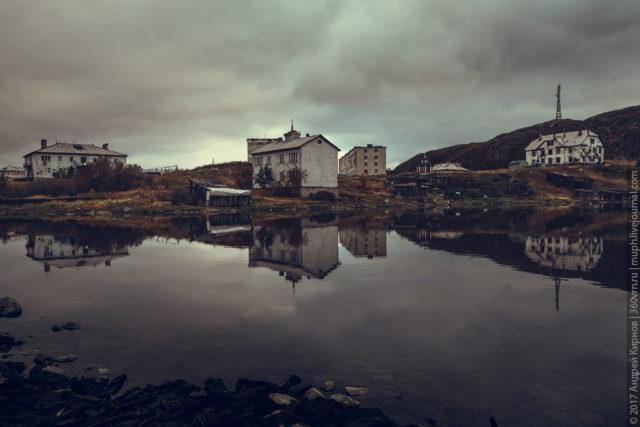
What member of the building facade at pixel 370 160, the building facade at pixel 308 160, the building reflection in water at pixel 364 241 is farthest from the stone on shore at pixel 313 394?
the building facade at pixel 370 160

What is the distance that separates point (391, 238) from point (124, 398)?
2431 cm

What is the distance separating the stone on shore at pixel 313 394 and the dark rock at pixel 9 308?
33.7ft

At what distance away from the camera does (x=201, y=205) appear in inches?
2373

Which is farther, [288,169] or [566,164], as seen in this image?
[566,164]

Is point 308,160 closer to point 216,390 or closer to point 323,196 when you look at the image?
point 323,196

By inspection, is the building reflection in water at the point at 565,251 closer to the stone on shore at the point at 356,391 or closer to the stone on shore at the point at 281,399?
the stone on shore at the point at 356,391

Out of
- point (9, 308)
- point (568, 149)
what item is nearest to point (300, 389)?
point (9, 308)

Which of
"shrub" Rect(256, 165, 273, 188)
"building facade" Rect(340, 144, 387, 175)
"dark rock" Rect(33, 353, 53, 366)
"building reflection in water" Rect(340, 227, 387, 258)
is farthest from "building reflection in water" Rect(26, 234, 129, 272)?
"building facade" Rect(340, 144, 387, 175)

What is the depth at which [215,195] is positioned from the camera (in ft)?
198

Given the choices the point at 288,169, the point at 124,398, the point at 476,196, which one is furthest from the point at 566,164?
the point at 124,398

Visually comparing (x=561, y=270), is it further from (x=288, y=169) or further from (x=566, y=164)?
(x=566, y=164)

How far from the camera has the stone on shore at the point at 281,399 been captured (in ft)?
21.5

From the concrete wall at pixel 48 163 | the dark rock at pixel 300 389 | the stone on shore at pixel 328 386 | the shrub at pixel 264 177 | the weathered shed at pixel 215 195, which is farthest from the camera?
the concrete wall at pixel 48 163

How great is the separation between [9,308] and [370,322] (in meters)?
11.2
